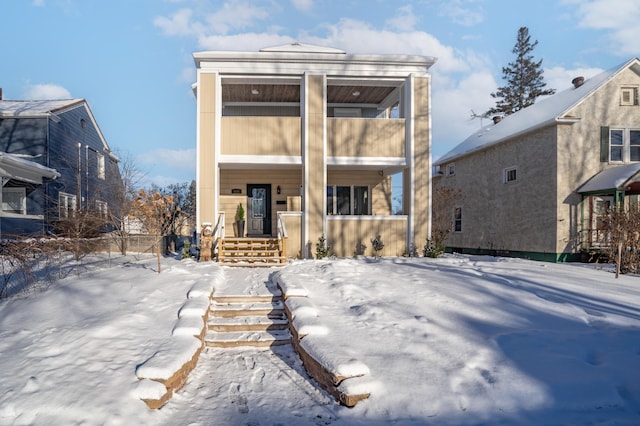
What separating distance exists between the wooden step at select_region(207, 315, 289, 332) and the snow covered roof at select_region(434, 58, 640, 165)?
42.7ft

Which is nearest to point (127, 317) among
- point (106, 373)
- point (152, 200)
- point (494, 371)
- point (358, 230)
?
point (106, 373)

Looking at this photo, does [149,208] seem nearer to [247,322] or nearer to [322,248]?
[322,248]

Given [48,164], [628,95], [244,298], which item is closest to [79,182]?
[48,164]

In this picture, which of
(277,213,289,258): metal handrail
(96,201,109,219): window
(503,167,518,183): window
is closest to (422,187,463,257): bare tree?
(503,167,518,183): window

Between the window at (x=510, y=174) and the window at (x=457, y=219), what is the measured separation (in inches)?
149

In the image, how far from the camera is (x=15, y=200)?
47.5ft

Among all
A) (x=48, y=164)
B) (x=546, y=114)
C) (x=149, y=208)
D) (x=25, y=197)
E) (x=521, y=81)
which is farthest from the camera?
(x=521, y=81)

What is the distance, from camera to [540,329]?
193 inches

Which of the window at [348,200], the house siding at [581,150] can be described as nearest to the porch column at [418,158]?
the window at [348,200]

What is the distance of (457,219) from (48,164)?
65.3ft

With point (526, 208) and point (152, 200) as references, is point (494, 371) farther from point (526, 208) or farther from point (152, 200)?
point (152, 200)

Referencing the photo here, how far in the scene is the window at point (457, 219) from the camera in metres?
19.9

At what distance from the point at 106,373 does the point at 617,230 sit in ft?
38.0

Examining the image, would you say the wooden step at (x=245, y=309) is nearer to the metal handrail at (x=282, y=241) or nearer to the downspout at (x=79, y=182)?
the metal handrail at (x=282, y=241)
